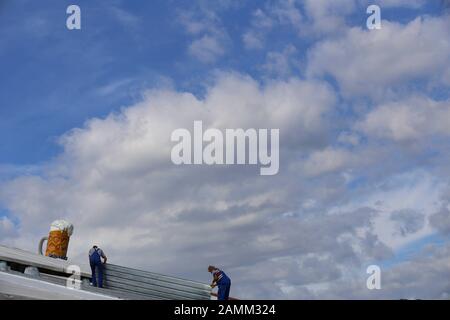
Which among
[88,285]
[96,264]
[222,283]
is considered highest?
[96,264]

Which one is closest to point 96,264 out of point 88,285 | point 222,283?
point 88,285

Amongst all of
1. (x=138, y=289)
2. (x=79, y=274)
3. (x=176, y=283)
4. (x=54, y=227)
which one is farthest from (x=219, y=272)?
(x=54, y=227)

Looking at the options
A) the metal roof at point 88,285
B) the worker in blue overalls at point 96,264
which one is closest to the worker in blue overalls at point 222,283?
the metal roof at point 88,285

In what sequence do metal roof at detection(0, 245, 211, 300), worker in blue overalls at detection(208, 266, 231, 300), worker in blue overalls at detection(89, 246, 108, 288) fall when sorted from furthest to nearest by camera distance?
worker in blue overalls at detection(89, 246, 108, 288), worker in blue overalls at detection(208, 266, 231, 300), metal roof at detection(0, 245, 211, 300)

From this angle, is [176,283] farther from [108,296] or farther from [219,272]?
[108,296]

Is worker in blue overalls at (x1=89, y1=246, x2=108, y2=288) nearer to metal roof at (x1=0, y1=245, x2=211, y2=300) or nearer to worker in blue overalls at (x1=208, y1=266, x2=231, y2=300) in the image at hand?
metal roof at (x1=0, y1=245, x2=211, y2=300)

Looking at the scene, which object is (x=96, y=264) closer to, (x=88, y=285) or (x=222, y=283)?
(x=88, y=285)

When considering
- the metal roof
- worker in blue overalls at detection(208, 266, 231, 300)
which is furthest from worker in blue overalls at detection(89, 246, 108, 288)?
worker in blue overalls at detection(208, 266, 231, 300)

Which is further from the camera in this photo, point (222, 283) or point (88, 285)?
point (88, 285)

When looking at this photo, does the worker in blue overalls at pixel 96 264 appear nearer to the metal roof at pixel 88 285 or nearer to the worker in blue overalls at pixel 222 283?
the metal roof at pixel 88 285

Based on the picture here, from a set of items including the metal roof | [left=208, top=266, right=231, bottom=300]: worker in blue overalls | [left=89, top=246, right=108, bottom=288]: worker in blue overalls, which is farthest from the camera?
[left=89, top=246, right=108, bottom=288]: worker in blue overalls
